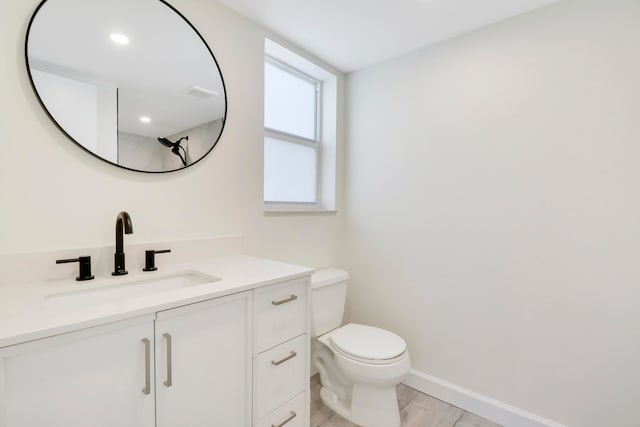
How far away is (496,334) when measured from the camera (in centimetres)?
169

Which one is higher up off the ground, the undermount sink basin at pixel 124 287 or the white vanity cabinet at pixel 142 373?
the undermount sink basin at pixel 124 287

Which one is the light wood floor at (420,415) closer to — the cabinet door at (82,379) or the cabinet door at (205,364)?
the cabinet door at (205,364)

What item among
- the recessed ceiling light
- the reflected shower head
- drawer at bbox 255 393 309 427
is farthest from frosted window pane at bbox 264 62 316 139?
drawer at bbox 255 393 309 427

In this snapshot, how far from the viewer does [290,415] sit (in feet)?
4.10

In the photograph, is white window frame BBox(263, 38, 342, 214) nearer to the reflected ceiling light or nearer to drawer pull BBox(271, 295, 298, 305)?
the reflected ceiling light

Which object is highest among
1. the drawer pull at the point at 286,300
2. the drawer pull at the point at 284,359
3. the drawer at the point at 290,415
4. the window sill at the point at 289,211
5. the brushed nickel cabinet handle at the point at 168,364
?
the window sill at the point at 289,211

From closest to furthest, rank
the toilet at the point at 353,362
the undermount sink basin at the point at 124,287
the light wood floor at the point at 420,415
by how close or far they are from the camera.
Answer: the undermount sink basin at the point at 124,287, the toilet at the point at 353,362, the light wood floor at the point at 420,415

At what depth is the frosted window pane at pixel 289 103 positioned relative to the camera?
2.02 metres

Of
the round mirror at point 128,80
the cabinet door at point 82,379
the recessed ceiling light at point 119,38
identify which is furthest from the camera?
the recessed ceiling light at point 119,38

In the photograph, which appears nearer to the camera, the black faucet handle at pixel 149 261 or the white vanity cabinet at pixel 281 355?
the white vanity cabinet at pixel 281 355

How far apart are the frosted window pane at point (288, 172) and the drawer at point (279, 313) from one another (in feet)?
2.93

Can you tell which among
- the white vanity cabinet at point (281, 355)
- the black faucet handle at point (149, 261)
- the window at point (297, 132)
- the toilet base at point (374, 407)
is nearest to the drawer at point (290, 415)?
the white vanity cabinet at point (281, 355)

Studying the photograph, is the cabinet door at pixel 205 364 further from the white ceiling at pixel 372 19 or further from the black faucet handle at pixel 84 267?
the white ceiling at pixel 372 19

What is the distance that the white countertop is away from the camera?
676mm
